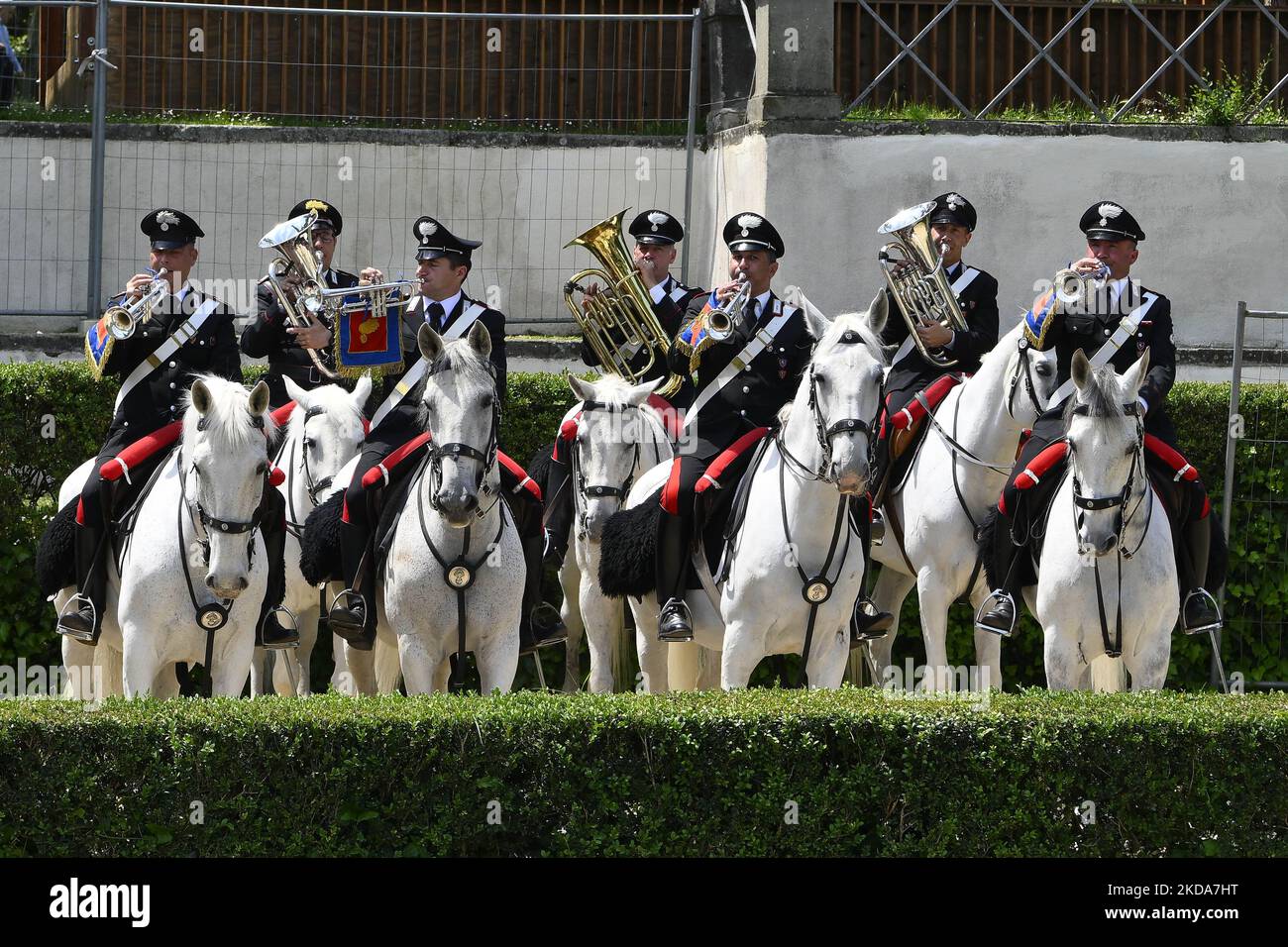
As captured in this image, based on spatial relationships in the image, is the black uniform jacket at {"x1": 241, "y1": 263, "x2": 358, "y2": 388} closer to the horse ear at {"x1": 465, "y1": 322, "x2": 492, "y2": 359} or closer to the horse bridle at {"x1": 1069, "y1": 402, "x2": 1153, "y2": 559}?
the horse ear at {"x1": 465, "y1": 322, "x2": 492, "y2": 359}

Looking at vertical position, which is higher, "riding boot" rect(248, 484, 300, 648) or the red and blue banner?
the red and blue banner

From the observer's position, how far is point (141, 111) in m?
18.1

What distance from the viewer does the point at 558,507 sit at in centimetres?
1258

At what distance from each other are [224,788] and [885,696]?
106 inches

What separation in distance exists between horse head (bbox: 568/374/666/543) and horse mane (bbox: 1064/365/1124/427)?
2704 millimetres

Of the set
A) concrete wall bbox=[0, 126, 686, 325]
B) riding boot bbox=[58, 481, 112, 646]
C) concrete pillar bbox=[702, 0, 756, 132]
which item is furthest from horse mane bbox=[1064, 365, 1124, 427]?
concrete pillar bbox=[702, 0, 756, 132]

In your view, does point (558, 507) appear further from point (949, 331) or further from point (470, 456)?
point (470, 456)

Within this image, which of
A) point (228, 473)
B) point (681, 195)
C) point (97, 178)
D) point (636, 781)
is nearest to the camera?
point (636, 781)

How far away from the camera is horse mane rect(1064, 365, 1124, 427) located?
9.86 metres

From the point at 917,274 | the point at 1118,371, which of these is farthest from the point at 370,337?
the point at 1118,371

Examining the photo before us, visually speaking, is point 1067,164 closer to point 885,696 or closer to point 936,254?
point 936,254

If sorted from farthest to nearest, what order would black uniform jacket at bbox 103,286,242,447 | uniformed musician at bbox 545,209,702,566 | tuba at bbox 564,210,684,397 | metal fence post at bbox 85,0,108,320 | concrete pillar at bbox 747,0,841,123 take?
concrete pillar at bbox 747,0,841,123 → metal fence post at bbox 85,0,108,320 → uniformed musician at bbox 545,209,702,566 → tuba at bbox 564,210,684,397 → black uniform jacket at bbox 103,286,242,447

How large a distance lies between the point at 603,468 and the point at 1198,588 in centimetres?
325
